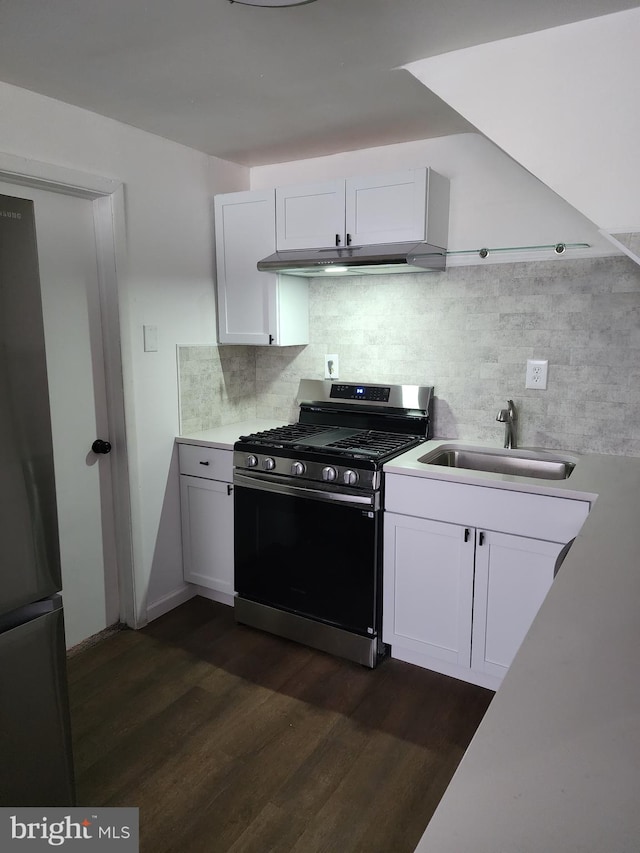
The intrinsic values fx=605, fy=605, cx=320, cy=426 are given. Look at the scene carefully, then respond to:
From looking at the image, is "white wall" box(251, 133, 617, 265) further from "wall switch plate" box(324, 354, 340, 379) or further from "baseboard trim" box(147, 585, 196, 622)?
"baseboard trim" box(147, 585, 196, 622)

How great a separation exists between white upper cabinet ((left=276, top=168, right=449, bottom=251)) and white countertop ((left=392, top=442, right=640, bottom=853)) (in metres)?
1.76

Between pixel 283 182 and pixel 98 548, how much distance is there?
2.14m

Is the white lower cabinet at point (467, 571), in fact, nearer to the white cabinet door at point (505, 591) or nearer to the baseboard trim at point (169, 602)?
the white cabinet door at point (505, 591)

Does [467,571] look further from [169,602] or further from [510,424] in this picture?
[169,602]

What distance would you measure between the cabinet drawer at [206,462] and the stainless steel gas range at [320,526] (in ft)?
0.35

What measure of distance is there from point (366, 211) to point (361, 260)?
Result: 24cm

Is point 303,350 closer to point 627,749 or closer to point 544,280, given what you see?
point 544,280

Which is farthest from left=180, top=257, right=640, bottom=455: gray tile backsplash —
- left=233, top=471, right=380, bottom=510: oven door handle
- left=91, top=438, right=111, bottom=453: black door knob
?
left=233, top=471, right=380, bottom=510: oven door handle

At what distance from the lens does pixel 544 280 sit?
261 cm

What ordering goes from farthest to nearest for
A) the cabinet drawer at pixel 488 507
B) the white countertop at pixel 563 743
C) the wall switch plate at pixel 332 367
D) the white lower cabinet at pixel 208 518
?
the wall switch plate at pixel 332 367, the white lower cabinet at pixel 208 518, the cabinet drawer at pixel 488 507, the white countertop at pixel 563 743

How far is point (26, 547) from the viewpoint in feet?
4.99

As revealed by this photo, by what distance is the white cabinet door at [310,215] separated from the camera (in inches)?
108

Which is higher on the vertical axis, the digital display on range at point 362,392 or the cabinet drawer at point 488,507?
the digital display on range at point 362,392

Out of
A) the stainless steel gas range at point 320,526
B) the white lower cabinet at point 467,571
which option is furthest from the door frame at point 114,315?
the white lower cabinet at point 467,571
